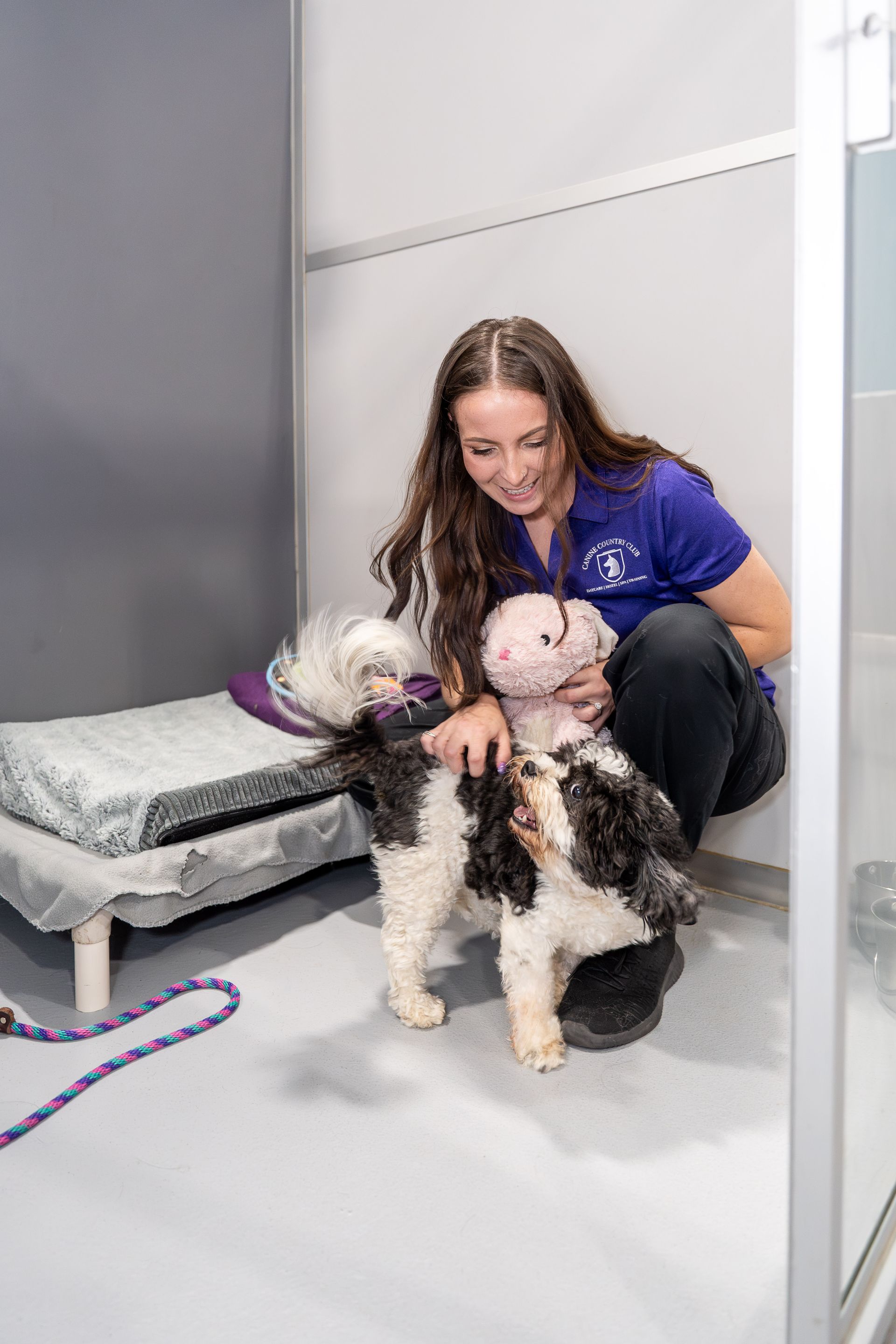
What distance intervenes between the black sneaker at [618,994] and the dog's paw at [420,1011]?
7.0 inches

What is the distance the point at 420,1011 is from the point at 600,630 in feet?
2.09

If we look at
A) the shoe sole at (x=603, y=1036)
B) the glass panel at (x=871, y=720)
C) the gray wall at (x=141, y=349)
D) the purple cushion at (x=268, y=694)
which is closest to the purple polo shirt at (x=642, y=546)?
the purple cushion at (x=268, y=694)

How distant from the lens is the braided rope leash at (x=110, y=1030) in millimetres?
1115

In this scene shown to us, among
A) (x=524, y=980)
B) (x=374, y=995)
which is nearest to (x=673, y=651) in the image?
(x=524, y=980)

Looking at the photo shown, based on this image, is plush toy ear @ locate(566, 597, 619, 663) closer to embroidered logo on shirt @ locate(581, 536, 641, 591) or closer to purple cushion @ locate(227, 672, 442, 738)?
embroidered logo on shirt @ locate(581, 536, 641, 591)

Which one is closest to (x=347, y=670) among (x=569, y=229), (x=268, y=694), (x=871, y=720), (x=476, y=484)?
(x=476, y=484)

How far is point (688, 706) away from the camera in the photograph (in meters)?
1.29

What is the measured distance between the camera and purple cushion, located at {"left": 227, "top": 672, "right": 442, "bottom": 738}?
1975mm

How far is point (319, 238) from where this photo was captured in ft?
8.04

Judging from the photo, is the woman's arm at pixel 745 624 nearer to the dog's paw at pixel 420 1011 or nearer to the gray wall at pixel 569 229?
the gray wall at pixel 569 229

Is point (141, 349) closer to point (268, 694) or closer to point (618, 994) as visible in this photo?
point (268, 694)

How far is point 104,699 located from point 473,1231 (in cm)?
162

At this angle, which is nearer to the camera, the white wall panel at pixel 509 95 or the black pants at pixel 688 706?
the black pants at pixel 688 706

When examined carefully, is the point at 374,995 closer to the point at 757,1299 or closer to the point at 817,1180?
the point at 757,1299
